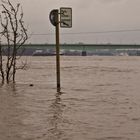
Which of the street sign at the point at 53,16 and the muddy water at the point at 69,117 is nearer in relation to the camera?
the muddy water at the point at 69,117

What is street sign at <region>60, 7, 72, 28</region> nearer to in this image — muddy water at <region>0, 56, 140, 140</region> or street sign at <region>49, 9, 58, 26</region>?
street sign at <region>49, 9, 58, 26</region>

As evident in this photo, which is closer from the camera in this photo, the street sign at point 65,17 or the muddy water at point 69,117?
the muddy water at point 69,117

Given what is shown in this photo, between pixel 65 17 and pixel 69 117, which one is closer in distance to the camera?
pixel 69 117

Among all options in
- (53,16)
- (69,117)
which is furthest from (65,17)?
(69,117)

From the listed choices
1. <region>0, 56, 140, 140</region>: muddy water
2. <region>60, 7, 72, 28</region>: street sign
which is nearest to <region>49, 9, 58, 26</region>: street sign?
<region>60, 7, 72, 28</region>: street sign

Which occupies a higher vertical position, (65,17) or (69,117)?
(65,17)

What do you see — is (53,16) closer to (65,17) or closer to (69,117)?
(65,17)

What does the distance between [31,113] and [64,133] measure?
2664 mm

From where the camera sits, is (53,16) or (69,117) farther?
(53,16)

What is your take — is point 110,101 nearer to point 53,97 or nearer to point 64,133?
point 53,97

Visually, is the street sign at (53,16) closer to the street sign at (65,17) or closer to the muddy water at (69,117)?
the street sign at (65,17)

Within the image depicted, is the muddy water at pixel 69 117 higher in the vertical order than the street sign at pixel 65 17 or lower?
lower

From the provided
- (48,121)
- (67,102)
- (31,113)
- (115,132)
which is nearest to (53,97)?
(67,102)

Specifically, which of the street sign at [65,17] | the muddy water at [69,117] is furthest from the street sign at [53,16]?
the muddy water at [69,117]
